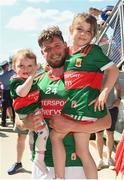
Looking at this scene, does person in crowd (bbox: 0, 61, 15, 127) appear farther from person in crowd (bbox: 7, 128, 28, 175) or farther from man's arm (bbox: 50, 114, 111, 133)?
man's arm (bbox: 50, 114, 111, 133)

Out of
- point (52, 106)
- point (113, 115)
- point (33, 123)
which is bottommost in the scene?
point (113, 115)

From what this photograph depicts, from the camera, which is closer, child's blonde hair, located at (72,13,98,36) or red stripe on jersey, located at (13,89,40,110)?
red stripe on jersey, located at (13,89,40,110)

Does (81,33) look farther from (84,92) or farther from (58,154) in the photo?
(58,154)

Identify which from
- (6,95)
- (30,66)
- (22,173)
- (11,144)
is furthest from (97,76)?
(6,95)

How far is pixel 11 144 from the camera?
8.60 m

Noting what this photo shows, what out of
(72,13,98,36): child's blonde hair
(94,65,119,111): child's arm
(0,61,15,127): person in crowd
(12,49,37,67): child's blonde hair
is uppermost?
(72,13,98,36): child's blonde hair

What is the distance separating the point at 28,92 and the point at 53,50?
334 mm

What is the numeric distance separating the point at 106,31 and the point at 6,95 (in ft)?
10.4

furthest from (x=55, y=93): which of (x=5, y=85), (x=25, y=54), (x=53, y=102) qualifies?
(x=5, y=85)

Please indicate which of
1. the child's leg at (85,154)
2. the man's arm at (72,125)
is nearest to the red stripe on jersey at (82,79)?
the man's arm at (72,125)

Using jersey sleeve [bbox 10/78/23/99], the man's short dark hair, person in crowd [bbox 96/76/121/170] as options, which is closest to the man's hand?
jersey sleeve [bbox 10/78/23/99]

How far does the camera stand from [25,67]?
327cm

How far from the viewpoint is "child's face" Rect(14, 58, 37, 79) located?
325 cm

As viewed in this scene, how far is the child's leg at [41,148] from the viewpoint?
3005mm
